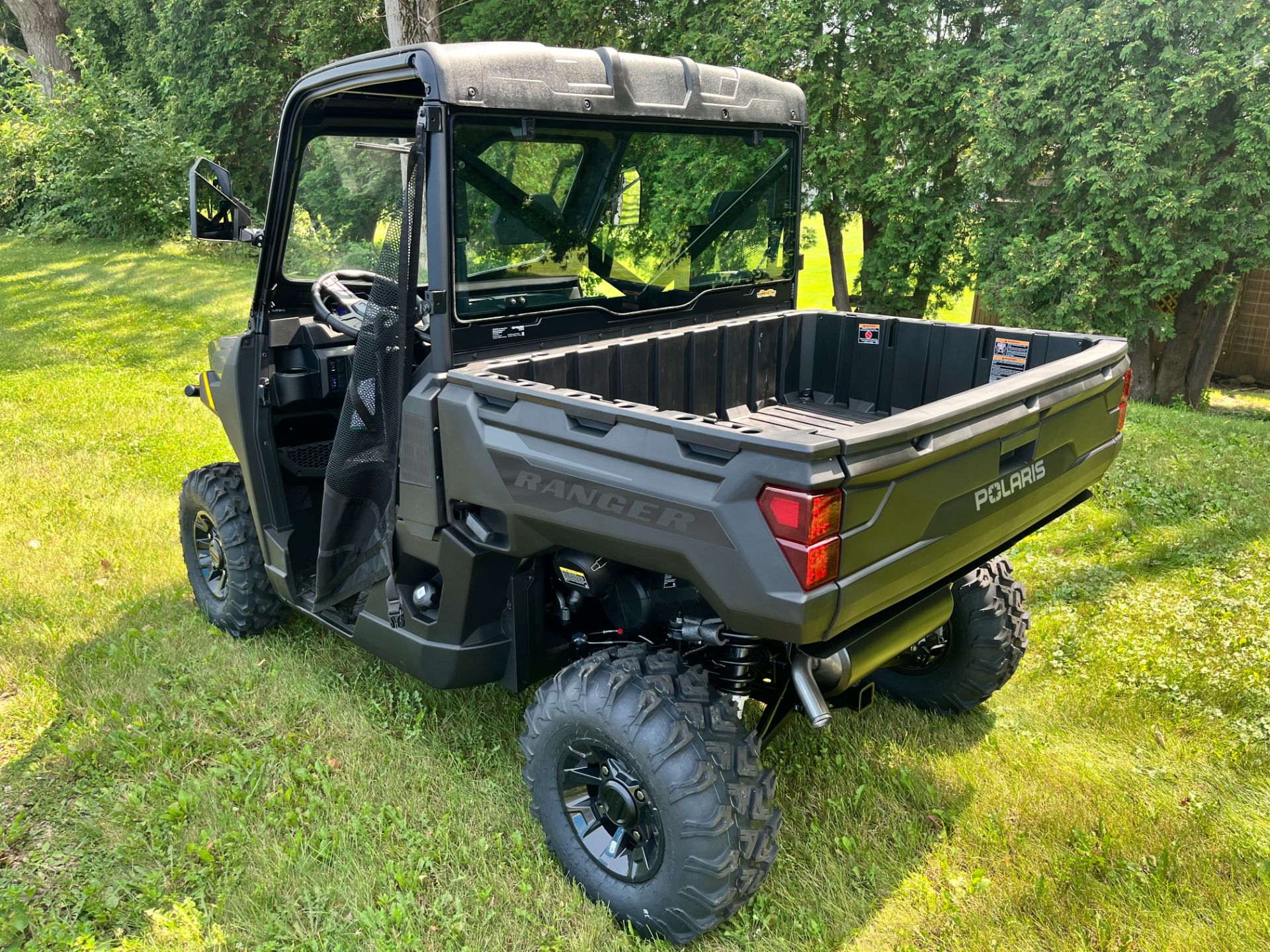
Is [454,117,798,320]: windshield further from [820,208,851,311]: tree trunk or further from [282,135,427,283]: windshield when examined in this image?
[820,208,851,311]: tree trunk

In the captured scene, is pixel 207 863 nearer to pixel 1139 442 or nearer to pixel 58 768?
pixel 58 768

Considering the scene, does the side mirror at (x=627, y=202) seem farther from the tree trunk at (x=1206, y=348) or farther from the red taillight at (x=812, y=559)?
the tree trunk at (x=1206, y=348)

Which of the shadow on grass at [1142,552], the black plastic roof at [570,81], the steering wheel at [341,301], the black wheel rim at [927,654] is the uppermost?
the black plastic roof at [570,81]

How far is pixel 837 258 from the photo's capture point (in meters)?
11.5

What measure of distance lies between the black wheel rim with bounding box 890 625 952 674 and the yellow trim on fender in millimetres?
2928

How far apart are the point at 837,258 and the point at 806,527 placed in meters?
10.0

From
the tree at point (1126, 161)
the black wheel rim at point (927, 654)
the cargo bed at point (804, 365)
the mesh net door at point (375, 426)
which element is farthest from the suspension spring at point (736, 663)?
the tree at point (1126, 161)

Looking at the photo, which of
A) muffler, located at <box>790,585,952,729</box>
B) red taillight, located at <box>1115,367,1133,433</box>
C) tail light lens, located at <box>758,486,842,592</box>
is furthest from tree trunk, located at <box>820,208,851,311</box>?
tail light lens, located at <box>758,486,842,592</box>

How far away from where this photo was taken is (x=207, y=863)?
2.96 metres

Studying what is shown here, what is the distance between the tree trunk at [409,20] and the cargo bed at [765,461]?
6997 millimetres

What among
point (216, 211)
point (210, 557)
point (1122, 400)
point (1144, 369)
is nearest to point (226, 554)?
point (210, 557)

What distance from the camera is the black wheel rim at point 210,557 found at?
4.20 meters

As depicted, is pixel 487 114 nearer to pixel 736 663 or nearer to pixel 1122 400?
pixel 736 663

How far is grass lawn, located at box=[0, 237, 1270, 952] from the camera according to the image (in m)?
2.74
